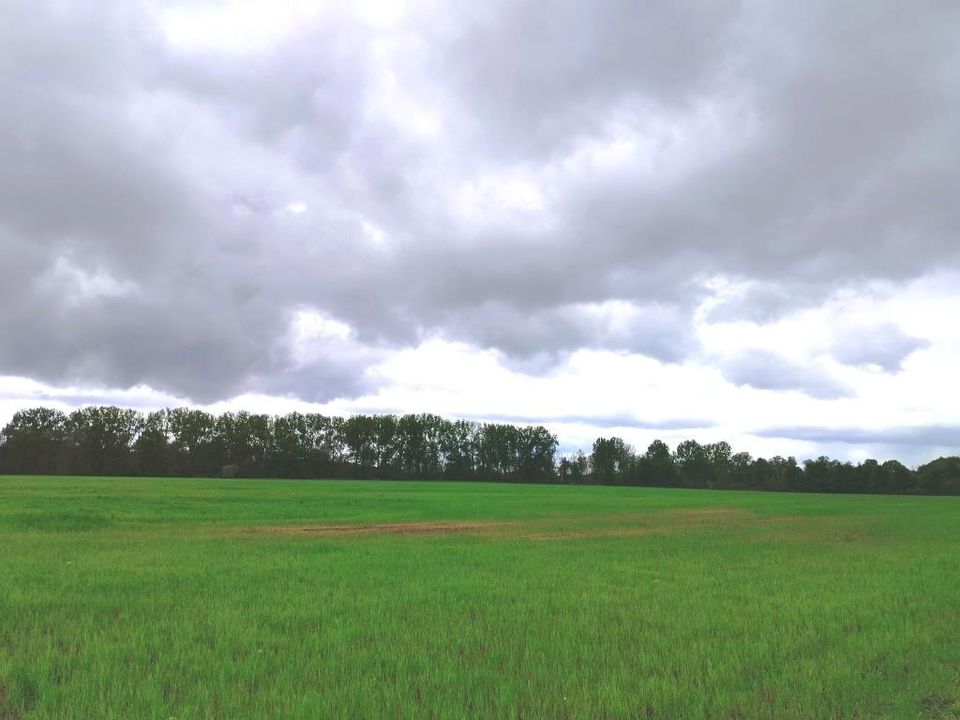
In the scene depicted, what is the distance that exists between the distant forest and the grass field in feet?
485

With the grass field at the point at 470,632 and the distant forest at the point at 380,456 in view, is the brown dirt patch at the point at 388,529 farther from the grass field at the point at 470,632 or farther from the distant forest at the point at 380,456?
the distant forest at the point at 380,456

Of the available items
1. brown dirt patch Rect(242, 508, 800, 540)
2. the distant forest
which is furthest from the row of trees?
brown dirt patch Rect(242, 508, 800, 540)

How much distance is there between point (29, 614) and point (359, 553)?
10.1m

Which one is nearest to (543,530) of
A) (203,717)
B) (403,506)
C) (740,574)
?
(740,574)

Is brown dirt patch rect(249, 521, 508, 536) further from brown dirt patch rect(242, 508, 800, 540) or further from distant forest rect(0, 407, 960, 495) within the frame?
distant forest rect(0, 407, 960, 495)

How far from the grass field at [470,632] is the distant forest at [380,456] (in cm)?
14784

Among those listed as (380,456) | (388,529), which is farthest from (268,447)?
(388,529)

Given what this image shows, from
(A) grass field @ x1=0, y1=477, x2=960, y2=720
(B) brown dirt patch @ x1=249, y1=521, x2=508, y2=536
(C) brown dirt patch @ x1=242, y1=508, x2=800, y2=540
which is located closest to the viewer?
(A) grass field @ x1=0, y1=477, x2=960, y2=720

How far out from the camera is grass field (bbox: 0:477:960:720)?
23.4 feet

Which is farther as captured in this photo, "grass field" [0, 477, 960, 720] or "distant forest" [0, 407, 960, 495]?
"distant forest" [0, 407, 960, 495]

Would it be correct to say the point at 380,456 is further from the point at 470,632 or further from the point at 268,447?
the point at 470,632

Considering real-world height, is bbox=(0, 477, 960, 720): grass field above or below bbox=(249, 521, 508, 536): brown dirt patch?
above

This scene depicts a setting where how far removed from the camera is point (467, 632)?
997cm

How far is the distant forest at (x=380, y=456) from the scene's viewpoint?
157000mm
